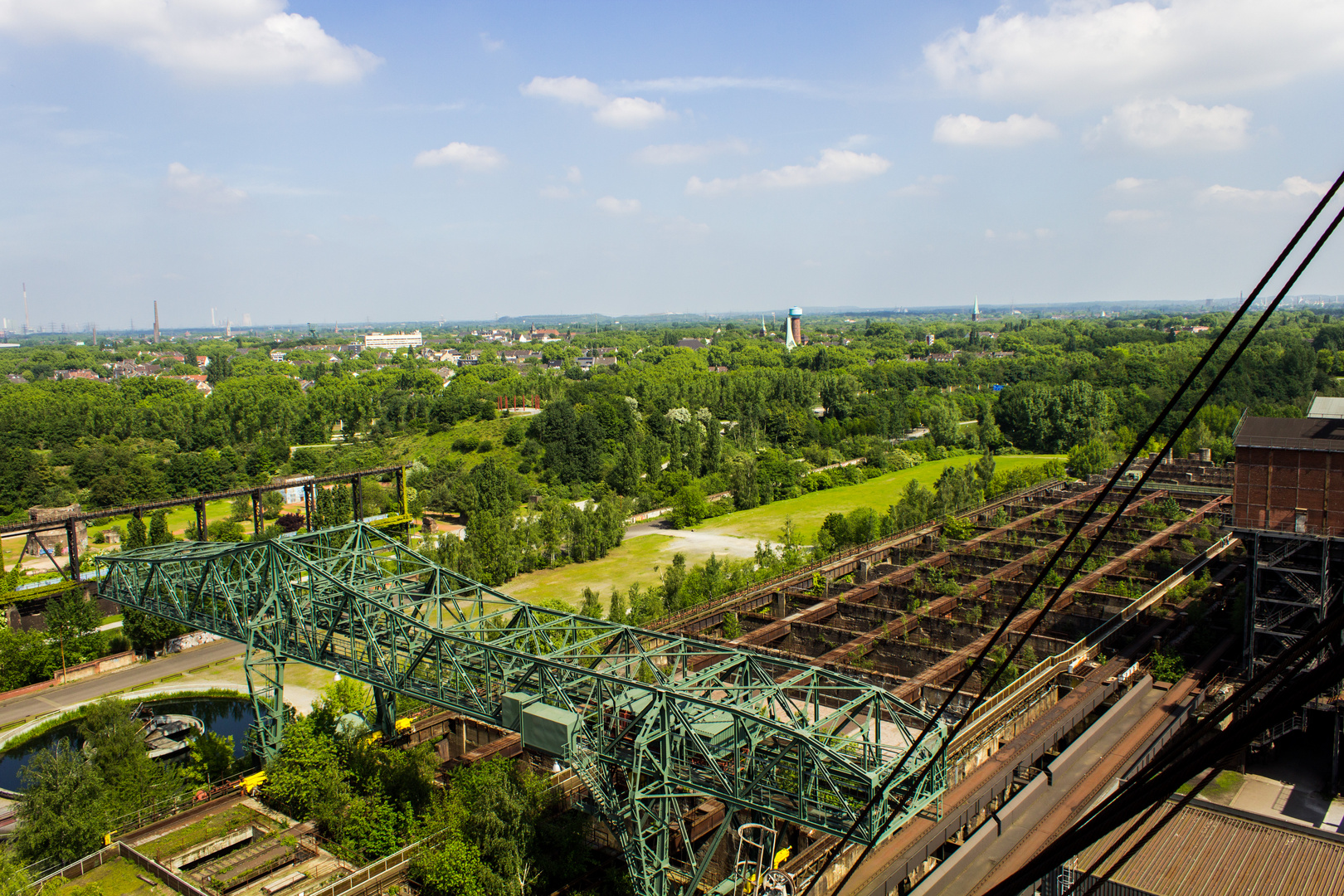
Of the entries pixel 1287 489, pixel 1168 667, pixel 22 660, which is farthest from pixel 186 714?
pixel 1287 489

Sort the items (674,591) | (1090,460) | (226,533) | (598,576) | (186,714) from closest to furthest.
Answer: (186,714)
(674,591)
(598,576)
(226,533)
(1090,460)

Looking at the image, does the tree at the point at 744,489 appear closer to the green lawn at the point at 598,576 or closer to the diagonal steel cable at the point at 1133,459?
the green lawn at the point at 598,576

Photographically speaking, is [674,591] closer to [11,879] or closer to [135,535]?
[11,879]

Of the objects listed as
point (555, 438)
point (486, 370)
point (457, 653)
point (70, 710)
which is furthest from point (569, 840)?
point (486, 370)

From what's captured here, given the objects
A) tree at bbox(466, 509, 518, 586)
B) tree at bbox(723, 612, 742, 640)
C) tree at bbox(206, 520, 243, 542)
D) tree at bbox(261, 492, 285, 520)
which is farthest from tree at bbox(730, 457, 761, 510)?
tree at bbox(206, 520, 243, 542)

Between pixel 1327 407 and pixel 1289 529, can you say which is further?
pixel 1327 407

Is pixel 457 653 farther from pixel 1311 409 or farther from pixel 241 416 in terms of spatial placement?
pixel 241 416

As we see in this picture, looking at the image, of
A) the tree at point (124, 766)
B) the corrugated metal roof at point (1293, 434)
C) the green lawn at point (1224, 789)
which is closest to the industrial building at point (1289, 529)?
the corrugated metal roof at point (1293, 434)
